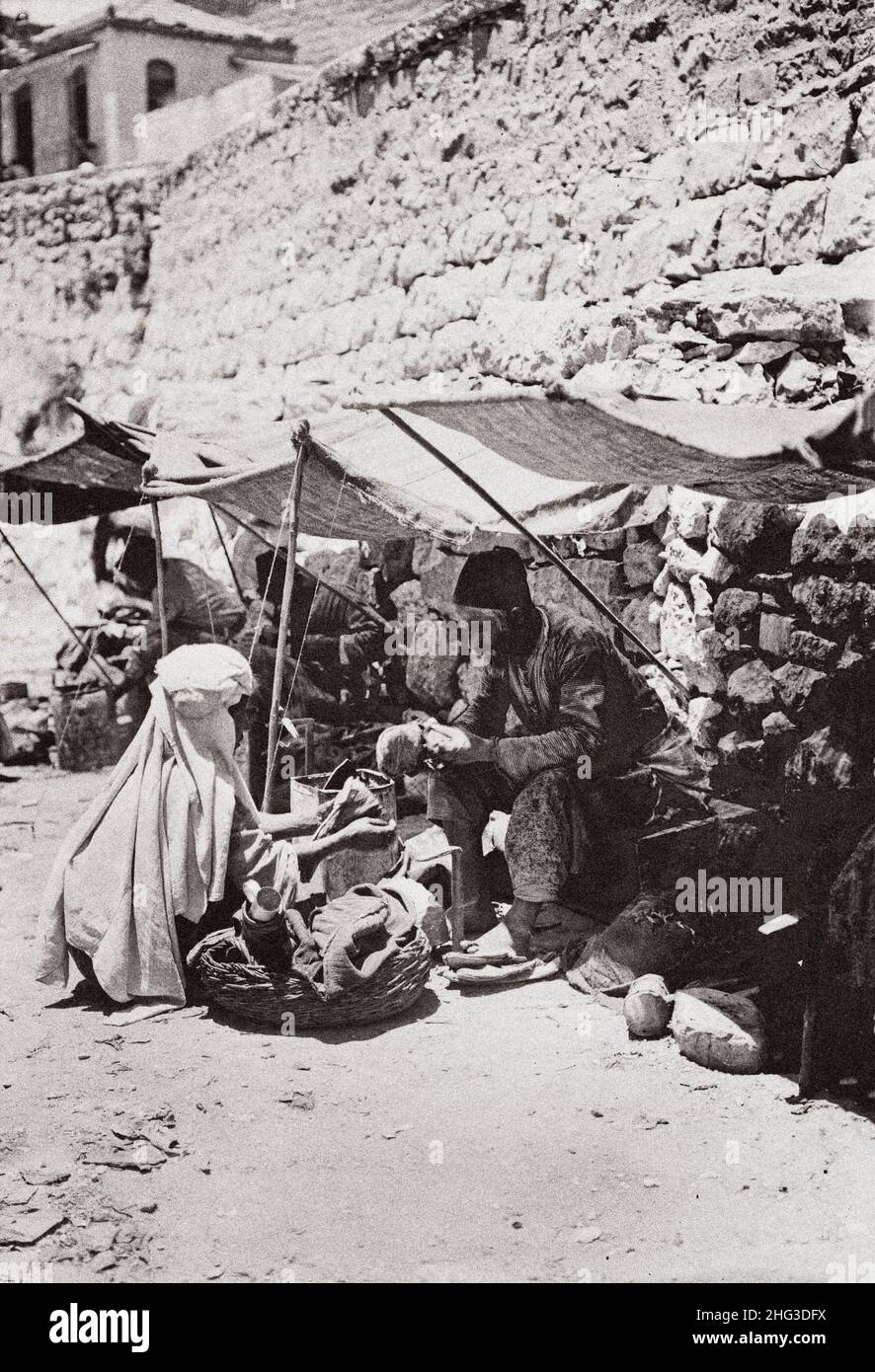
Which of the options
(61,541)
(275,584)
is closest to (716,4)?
(275,584)

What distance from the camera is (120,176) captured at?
1449 centimetres

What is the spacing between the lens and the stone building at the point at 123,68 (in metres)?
25.0

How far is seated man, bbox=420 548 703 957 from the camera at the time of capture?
521 centimetres

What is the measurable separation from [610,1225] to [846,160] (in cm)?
488

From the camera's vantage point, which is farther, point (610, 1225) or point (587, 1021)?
point (587, 1021)

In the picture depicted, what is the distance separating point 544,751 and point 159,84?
24319mm

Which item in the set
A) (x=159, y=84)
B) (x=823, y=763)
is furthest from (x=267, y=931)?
(x=159, y=84)

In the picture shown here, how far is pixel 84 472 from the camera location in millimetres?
7758

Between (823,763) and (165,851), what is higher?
(823,763)

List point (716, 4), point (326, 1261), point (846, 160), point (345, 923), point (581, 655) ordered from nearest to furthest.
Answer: point (326, 1261) < point (345, 923) < point (581, 655) < point (846, 160) < point (716, 4)

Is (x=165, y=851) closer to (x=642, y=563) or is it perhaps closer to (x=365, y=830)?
(x=365, y=830)

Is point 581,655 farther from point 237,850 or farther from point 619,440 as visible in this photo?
point 237,850

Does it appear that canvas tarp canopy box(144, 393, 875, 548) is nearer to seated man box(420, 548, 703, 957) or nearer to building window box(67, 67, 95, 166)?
seated man box(420, 548, 703, 957)

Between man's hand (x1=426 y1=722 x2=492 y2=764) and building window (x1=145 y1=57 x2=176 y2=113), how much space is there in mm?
23178
